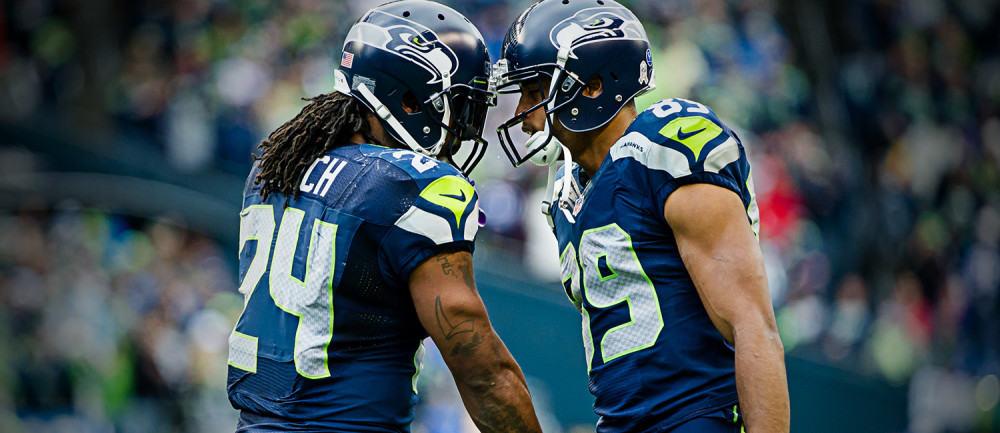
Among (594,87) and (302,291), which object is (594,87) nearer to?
(594,87)

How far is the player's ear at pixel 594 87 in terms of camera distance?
3.59 meters

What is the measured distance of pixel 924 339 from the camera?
12.1m

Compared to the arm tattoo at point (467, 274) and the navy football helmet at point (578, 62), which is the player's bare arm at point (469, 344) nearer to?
the arm tattoo at point (467, 274)

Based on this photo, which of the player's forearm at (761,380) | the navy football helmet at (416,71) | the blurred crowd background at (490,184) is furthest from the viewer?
the blurred crowd background at (490,184)

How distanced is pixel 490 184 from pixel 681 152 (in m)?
7.60

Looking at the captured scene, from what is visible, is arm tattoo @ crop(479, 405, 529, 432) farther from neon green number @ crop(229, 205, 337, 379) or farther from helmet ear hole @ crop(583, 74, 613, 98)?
helmet ear hole @ crop(583, 74, 613, 98)

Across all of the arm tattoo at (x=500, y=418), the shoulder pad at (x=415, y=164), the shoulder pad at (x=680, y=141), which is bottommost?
the arm tattoo at (x=500, y=418)

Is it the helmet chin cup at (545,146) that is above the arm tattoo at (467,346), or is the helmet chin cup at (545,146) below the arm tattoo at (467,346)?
above

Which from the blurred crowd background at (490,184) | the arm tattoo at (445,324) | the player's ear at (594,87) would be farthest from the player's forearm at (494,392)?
the blurred crowd background at (490,184)

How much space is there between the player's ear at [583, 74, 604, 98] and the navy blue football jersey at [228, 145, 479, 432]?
0.60 m

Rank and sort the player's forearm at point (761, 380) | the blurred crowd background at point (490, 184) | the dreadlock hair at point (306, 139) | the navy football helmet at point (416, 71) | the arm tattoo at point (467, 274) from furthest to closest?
the blurred crowd background at point (490, 184)
the navy football helmet at point (416, 71)
the dreadlock hair at point (306, 139)
the arm tattoo at point (467, 274)
the player's forearm at point (761, 380)

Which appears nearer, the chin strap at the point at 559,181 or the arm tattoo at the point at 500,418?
the arm tattoo at the point at 500,418

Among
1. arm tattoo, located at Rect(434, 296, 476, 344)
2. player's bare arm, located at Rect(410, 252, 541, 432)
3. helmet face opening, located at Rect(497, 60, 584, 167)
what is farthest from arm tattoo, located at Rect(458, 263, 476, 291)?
helmet face opening, located at Rect(497, 60, 584, 167)

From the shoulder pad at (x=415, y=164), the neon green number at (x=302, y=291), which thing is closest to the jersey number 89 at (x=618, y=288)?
the shoulder pad at (x=415, y=164)
